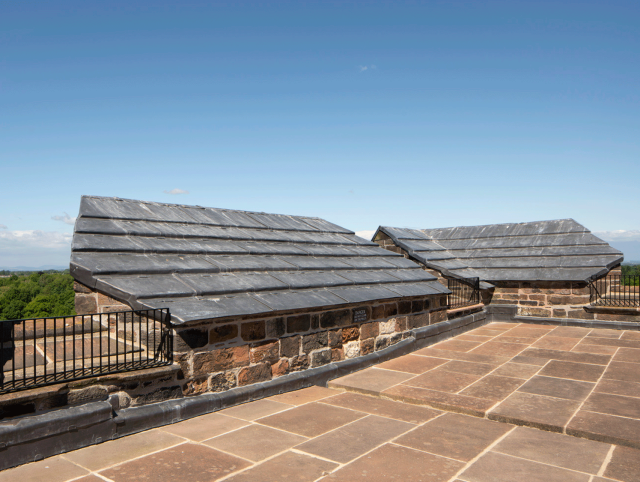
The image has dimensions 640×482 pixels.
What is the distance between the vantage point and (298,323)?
6184 millimetres

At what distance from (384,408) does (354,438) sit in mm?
1083

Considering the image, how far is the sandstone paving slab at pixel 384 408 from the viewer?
5.09 metres

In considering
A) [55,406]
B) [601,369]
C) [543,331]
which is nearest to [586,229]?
[543,331]

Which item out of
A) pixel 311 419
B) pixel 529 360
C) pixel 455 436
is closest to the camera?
pixel 455 436

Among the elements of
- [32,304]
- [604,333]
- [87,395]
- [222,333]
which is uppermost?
[222,333]

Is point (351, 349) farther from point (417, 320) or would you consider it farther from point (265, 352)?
point (417, 320)

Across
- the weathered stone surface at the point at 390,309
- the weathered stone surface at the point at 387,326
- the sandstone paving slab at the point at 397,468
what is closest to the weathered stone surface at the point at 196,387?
the sandstone paving slab at the point at 397,468

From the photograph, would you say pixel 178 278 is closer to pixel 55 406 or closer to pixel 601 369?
pixel 55 406

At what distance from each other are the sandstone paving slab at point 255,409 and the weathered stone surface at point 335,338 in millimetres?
1520

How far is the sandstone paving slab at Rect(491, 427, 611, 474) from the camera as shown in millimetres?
3877

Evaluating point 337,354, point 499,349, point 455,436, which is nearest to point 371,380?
point 337,354

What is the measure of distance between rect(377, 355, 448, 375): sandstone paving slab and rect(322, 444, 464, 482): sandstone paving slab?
2.94m

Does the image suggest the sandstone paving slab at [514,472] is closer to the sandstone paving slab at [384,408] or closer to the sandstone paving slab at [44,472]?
the sandstone paving slab at [384,408]

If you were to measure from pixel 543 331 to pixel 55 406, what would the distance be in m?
10.7
